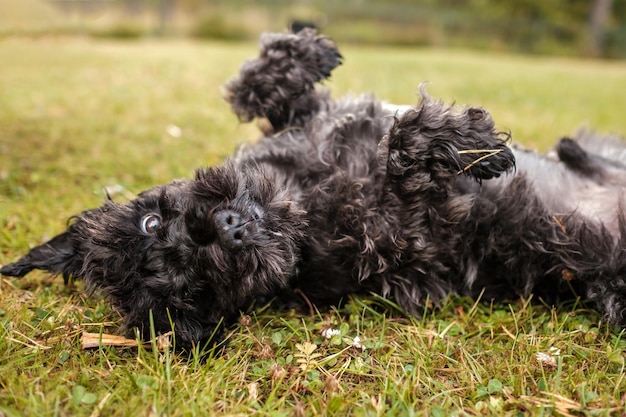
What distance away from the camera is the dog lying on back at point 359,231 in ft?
8.68

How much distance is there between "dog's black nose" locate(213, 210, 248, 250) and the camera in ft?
8.40

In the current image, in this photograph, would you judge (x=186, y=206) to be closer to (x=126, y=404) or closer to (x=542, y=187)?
(x=126, y=404)

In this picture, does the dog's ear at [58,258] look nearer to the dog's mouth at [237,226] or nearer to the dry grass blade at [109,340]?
the dry grass blade at [109,340]

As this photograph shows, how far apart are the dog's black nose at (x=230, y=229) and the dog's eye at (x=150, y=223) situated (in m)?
0.38

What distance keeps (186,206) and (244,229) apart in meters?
0.38

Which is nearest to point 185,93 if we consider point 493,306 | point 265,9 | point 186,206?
point 186,206

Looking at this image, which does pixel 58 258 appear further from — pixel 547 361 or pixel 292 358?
pixel 547 361

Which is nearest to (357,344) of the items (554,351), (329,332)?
(329,332)

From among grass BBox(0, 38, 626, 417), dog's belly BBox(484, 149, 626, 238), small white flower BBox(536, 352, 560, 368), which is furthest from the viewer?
dog's belly BBox(484, 149, 626, 238)

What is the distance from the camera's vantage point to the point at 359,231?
9.82ft

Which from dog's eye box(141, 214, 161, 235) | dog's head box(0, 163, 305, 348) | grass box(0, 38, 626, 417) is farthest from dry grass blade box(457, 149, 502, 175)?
dog's eye box(141, 214, 161, 235)

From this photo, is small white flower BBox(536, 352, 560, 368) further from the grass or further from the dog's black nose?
the dog's black nose

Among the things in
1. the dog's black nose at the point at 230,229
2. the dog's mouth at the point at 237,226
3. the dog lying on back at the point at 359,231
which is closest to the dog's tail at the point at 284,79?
the dog lying on back at the point at 359,231

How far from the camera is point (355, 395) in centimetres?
229
